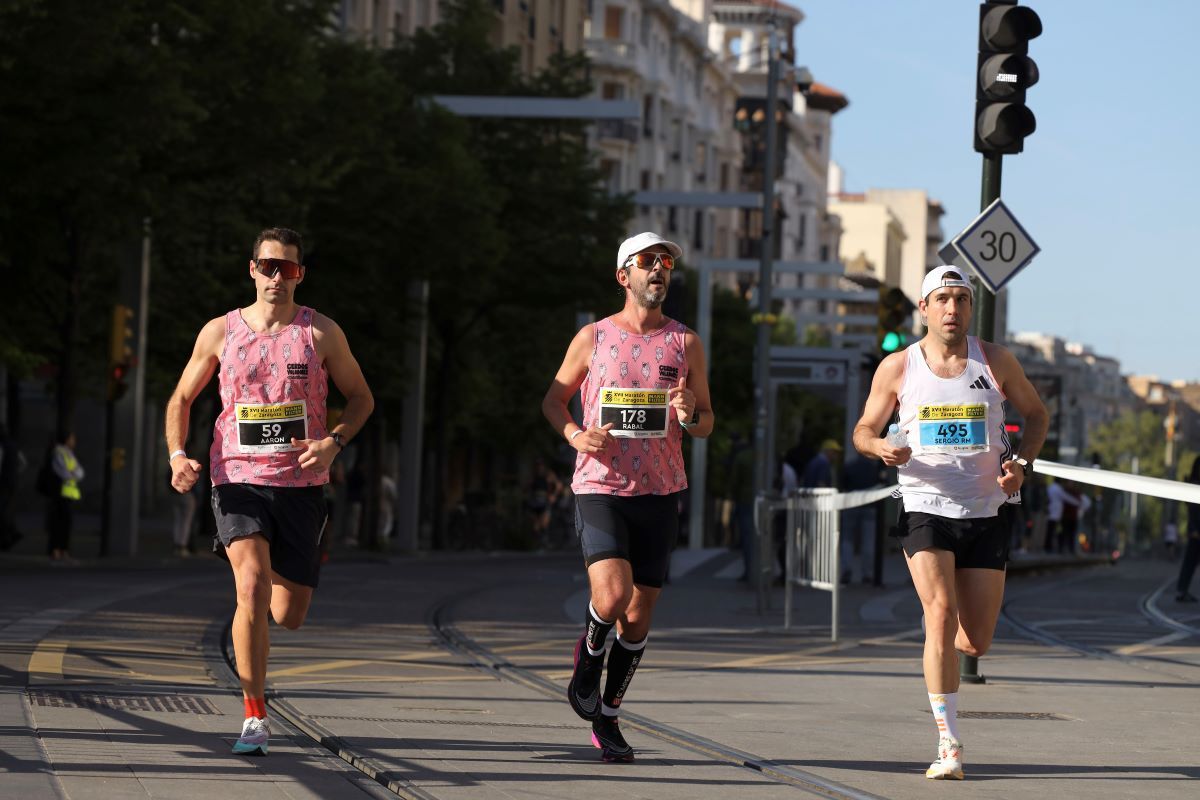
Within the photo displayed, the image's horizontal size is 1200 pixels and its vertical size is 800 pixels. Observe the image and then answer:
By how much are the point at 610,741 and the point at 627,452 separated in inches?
42.5

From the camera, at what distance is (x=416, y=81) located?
44.0 meters

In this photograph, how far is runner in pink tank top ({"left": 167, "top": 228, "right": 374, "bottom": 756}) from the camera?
859 centimetres

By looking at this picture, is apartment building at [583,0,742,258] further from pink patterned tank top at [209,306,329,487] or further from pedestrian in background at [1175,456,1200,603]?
pink patterned tank top at [209,306,329,487]

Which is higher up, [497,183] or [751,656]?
[497,183]

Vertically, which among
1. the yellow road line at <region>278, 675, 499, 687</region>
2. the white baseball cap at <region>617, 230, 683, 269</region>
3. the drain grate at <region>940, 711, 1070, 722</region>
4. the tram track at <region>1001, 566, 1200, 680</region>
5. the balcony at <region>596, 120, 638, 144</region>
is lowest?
the tram track at <region>1001, 566, 1200, 680</region>

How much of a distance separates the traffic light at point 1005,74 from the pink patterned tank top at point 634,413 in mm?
4796

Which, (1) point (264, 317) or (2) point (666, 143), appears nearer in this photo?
(1) point (264, 317)

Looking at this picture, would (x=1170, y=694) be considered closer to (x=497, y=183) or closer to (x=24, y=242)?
(x=24, y=242)

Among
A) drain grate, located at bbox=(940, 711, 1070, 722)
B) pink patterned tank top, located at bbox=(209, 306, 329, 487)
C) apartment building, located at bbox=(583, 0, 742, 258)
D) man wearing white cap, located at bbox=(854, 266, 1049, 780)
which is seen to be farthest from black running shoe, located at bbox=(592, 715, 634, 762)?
apartment building, located at bbox=(583, 0, 742, 258)

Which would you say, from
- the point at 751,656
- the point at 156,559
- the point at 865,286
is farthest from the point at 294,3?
the point at 865,286

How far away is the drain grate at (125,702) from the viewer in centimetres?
1022

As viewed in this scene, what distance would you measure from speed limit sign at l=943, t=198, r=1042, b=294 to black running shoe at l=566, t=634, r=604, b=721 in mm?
5043

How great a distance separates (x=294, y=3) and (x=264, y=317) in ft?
81.8

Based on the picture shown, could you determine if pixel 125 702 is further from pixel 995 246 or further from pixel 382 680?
pixel 995 246
